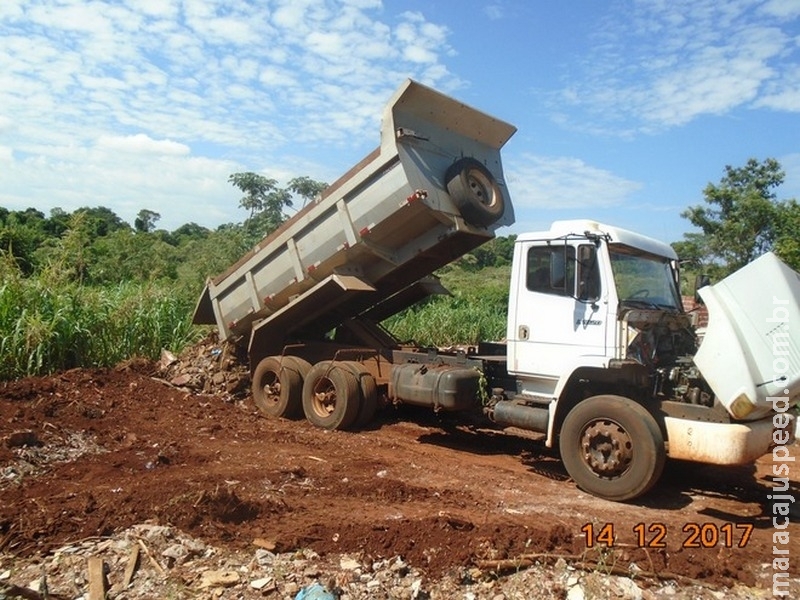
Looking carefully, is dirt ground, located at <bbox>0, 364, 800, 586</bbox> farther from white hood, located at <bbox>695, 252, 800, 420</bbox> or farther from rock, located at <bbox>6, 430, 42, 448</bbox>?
white hood, located at <bbox>695, 252, 800, 420</bbox>

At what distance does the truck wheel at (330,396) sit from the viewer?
26.9 feet

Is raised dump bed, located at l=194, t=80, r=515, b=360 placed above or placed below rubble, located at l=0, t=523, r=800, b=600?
above

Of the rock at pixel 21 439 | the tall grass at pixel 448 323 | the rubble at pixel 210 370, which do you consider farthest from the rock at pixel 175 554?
the tall grass at pixel 448 323

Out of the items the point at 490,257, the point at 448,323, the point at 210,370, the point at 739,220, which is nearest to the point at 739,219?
the point at 739,220

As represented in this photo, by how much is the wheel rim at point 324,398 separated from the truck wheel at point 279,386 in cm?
42

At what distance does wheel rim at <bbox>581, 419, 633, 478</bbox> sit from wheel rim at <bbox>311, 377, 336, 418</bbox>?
12.0 ft

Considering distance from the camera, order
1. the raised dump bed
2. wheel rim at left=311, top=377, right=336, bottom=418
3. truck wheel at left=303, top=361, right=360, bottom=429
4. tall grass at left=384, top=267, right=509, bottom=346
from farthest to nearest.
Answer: tall grass at left=384, top=267, right=509, bottom=346 < wheel rim at left=311, top=377, right=336, bottom=418 < truck wheel at left=303, top=361, right=360, bottom=429 < the raised dump bed

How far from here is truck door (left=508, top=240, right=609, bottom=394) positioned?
642 centimetres

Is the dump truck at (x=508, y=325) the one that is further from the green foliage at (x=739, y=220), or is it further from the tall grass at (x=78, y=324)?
the green foliage at (x=739, y=220)

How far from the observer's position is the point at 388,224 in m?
7.59

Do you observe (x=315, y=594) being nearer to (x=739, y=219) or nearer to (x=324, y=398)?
(x=324, y=398)

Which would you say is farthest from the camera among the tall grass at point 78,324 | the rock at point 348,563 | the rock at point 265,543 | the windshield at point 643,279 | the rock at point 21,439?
the tall grass at point 78,324

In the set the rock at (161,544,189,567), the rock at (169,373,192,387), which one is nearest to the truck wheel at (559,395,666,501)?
the rock at (161,544,189,567)
